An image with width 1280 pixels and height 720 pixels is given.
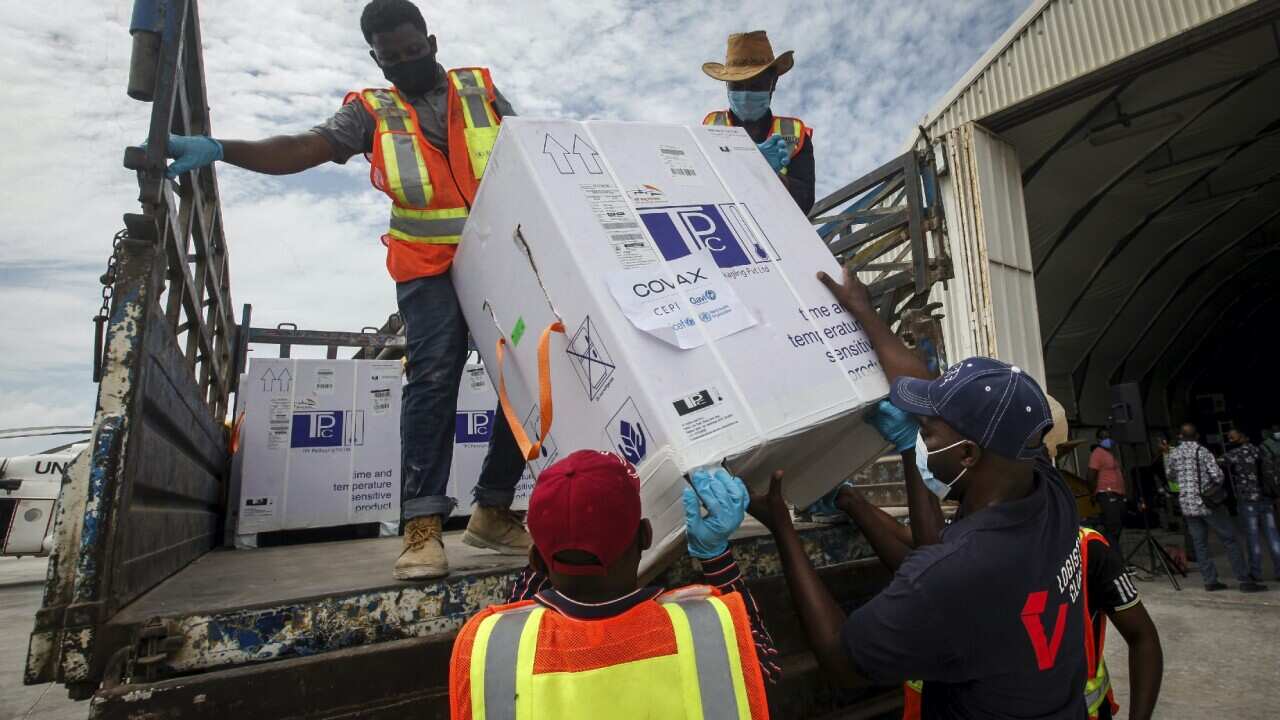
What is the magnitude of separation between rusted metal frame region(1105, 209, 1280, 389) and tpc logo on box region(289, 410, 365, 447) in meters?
16.4

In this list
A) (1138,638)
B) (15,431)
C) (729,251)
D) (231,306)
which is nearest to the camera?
(729,251)

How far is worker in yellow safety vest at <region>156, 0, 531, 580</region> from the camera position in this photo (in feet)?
6.75

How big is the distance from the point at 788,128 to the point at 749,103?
187 mm

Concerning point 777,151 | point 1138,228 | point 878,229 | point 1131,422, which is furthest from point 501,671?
point 1138,228

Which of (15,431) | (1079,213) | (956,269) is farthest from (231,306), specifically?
(1079,213)

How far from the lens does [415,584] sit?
146 cm

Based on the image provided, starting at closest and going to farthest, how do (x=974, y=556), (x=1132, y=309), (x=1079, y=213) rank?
(x=974, y=556) < (x=1079, y=213) < (x=1132, y=309)

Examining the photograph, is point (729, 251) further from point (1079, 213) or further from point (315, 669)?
point (1079, 213)

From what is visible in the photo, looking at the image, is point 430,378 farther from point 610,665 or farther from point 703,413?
point 610,665

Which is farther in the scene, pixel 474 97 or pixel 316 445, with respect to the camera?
pixel 316 445

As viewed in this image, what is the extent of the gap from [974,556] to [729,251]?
0.86m

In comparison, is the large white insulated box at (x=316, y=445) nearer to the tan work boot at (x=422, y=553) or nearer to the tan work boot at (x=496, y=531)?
the tan work boot at (x=496, y=531)

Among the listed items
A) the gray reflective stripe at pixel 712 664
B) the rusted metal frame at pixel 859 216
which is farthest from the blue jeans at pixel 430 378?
the rusted metal frame at pixel 859 216

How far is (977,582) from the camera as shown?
1.38 m
